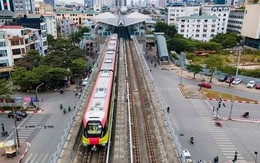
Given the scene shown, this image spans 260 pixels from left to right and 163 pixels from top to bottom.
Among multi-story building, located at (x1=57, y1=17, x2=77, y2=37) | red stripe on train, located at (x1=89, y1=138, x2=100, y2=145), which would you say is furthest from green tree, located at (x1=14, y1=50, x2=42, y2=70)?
multi-story building, located at (x1=57, y1=17, x2=77, y2=37)

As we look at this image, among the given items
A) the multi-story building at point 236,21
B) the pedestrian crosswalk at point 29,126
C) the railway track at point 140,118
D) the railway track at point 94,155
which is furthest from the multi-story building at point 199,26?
the railway track at point 94,155

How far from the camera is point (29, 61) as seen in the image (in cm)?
5938

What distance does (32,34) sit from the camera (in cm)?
6788

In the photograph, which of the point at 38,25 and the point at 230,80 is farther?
the point at 38,25

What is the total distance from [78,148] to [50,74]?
2856 cm

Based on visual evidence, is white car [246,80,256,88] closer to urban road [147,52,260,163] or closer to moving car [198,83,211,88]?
urban road [147,52,260,163]

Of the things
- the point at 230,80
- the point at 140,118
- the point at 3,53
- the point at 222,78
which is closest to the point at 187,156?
the point at 140,118

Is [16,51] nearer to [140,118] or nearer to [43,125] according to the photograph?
[43,125]

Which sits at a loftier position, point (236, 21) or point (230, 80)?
point (236, 21)

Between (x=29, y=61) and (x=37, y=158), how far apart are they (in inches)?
1417

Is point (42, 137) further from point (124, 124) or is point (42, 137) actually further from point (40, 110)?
point (124, 124)

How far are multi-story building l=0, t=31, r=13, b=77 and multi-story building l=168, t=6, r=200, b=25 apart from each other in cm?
9142

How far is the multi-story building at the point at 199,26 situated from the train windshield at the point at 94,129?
3688 inches

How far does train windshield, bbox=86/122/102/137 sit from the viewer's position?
23.8 metres
